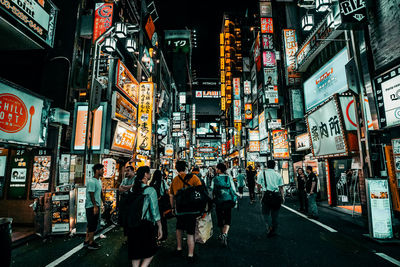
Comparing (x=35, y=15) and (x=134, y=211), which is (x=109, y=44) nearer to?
(x=35, y=15)

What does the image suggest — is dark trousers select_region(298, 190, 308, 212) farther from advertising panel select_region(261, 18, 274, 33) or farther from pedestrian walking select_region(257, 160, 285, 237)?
advertising panel select_region(261, 18, 274, 33)

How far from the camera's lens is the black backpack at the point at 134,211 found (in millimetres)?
3167

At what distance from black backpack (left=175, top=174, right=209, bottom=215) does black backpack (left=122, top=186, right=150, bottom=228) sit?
4.63ft

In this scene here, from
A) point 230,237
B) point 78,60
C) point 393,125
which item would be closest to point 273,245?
point 230,237

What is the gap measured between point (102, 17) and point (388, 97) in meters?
14.1

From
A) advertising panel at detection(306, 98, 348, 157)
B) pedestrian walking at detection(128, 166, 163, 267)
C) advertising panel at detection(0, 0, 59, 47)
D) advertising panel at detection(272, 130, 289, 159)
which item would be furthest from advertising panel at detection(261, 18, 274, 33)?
pedestrian walking at detection(128, 166, 163, 267)

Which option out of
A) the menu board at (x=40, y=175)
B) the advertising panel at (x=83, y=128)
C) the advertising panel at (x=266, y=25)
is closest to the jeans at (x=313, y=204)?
the advertising panel at (x=83, y=128)

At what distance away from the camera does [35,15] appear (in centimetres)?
704

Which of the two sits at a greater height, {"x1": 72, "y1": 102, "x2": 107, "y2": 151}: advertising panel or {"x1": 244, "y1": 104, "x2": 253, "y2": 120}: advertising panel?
{"x1": 244, "y1": 104, "x2": 253, "y2": 120}: advertising panel

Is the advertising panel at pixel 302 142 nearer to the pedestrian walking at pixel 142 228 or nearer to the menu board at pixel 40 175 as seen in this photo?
the pedestrian walking at pixel 142 228

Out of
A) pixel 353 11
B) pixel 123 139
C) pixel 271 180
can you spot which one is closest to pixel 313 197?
pixel 271 180

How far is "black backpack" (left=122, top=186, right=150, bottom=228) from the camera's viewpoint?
3.17 meters

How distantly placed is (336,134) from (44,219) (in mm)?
11210

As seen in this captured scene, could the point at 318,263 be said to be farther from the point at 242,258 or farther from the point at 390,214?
the point at 390,214
